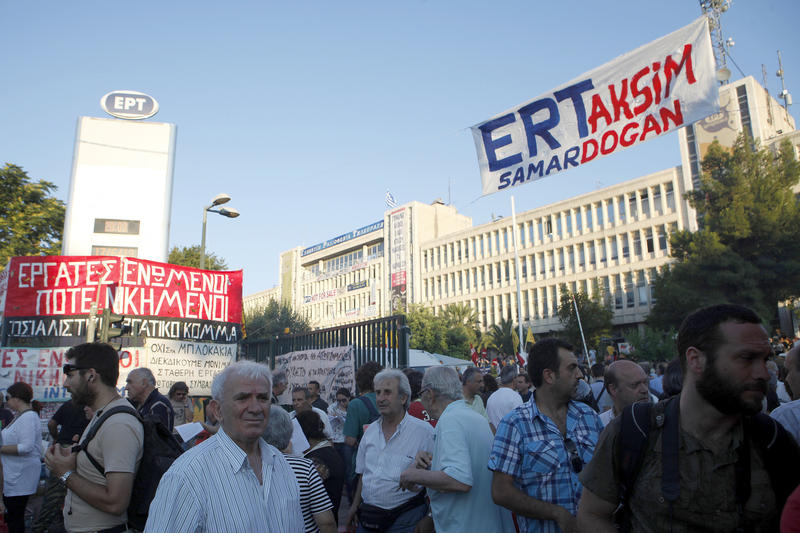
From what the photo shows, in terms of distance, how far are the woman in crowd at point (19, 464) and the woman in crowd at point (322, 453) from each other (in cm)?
341

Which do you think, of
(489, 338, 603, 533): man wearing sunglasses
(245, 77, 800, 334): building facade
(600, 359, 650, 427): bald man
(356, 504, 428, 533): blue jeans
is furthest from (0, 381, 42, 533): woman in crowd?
(245, 77, 800, 334): building facade

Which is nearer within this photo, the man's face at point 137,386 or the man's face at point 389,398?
the man's face at point 389,398

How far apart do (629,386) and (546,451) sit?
5.29 feet

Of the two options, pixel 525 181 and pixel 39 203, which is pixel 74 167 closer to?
pixel 39 203

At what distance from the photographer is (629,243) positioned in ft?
172

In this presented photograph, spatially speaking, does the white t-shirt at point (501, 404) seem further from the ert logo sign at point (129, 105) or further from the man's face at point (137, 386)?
the ert logo sign at point (129, 105)

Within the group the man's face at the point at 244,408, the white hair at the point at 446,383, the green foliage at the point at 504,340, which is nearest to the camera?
the man's face at the point at 244,408

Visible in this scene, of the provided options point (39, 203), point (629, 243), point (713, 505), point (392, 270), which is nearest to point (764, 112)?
point (629, 243)

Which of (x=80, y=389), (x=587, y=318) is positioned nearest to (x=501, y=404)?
(x=80, y=389)

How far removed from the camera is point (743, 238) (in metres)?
28.8

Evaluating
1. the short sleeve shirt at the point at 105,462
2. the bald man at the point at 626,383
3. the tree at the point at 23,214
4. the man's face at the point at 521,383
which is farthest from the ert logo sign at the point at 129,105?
the bald man at the point at 626,383

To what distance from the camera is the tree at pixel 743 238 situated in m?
27.6

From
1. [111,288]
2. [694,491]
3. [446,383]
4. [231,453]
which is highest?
[111,288]

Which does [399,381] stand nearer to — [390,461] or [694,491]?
[390,461]
